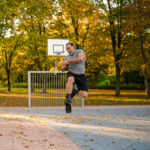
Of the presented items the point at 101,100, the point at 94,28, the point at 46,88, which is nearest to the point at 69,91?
the point at 46,88

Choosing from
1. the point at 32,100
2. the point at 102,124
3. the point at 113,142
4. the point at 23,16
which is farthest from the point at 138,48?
the point at 113,142

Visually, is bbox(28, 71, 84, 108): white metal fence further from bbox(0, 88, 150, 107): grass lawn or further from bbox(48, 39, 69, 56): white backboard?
bbox(0, 88, 150, 107): grass lawn

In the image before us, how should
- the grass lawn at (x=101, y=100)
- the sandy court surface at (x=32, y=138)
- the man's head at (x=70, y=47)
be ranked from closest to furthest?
the man's head at (x=70, y=47) → the sandy court surface at (x=32, y=138) → the grass lawn at (x=101, y=100)

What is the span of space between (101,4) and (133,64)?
6.22 m

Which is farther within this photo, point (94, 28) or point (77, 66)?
point (94, 28)

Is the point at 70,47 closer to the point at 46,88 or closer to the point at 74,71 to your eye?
the point at 74,71

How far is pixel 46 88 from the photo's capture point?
14.5 meters

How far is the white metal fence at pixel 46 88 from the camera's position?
14742 millimetres

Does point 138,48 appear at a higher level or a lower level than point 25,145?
higher

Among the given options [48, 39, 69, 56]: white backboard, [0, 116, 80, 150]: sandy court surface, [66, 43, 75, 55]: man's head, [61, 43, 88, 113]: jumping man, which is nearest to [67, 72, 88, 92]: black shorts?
[61, 43, 88, 113]: jumping man

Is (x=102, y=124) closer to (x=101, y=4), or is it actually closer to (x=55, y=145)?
(x=55, y=145)

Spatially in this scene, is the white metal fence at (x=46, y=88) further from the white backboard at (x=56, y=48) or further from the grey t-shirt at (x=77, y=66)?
the grey t-shirt at (x=77, y=66)

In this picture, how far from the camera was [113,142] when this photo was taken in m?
6.72

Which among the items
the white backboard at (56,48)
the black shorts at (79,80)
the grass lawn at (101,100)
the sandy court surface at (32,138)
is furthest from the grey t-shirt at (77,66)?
the grass lawn at (101,100)
